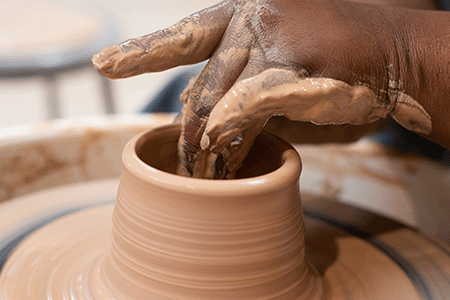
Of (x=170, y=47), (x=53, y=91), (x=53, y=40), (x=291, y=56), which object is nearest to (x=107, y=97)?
(x=53, y=91)

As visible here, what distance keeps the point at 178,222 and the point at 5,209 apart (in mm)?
614

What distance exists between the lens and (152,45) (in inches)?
30.5

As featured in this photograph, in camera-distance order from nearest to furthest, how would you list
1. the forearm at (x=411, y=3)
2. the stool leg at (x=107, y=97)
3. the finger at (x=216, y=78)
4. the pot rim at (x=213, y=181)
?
the pot rim at (x=213, y=181) < the finger at (x=216, y=78) < the forearm at (x=411, y=3) < the stool leg at (x=107, y=97)

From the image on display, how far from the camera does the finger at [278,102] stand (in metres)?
0.72

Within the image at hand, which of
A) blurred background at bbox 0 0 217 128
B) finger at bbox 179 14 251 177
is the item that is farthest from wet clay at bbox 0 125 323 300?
blurred background at bbox 0 0 217 128

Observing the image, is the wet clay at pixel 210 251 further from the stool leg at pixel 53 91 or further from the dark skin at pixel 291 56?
the stool leg at pixel 53 91

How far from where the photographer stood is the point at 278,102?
0.73 metres

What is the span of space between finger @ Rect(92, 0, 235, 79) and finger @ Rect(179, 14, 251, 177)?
26mm

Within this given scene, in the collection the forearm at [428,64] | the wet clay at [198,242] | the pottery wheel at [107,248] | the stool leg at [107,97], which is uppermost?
the forearm at [428,64]

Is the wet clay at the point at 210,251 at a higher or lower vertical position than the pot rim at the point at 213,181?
lower

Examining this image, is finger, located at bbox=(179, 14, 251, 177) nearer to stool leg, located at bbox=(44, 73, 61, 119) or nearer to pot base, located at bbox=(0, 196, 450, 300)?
pot base, located at bbox=(0, 196, 450, 300)

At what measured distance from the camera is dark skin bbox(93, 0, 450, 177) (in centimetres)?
76

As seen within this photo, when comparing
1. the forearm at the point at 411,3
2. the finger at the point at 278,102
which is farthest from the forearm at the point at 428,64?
the forearm at the point at 411,3

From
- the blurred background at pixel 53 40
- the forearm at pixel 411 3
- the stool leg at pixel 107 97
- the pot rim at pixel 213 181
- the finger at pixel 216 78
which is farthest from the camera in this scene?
the stool leg at pixel 107 97
